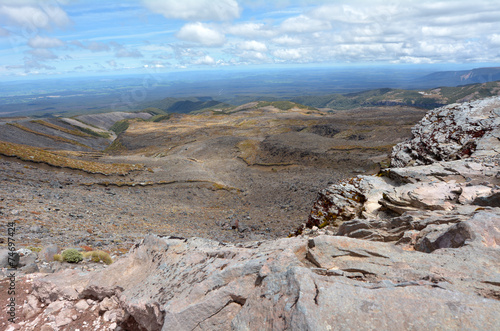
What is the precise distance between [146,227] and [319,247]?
2066 centimetres

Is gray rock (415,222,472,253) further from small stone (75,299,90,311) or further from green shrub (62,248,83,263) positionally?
green shrub (62,248,83,263)

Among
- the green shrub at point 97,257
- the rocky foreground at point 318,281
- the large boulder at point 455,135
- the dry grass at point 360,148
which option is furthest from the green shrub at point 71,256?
the dry grass at point 360,148

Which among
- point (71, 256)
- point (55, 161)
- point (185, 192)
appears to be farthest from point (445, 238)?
point (55, 161)

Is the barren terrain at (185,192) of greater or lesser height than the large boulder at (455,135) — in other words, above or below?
below

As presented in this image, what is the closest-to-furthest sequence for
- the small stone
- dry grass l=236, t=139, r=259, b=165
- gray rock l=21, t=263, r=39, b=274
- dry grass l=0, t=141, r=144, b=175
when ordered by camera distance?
the small stone, gray rock l=21, t=263, r=39, b=274, dry grass l=0, t=141, r=144, b=175, dry grass l=236, t=139, r=259, b=165

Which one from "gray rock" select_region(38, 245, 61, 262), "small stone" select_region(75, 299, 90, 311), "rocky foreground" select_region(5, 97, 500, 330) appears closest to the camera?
"rocky foreground" select_region(5, 97, 500, 330)

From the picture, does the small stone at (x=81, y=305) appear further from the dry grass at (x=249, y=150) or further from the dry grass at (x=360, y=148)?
the dry grass at (x=360, y=148)

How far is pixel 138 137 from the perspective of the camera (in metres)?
109

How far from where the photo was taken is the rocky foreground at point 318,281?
17.3 ft

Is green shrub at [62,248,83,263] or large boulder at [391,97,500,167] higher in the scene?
large boulder at [391,97,500,167]

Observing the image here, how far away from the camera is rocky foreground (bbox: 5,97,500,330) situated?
528 cm

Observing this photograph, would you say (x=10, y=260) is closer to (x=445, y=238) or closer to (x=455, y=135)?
(x=445, y=238)

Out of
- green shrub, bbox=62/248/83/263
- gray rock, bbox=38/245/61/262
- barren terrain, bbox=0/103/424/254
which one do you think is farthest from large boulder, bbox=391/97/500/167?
gray rock, bbox=38/245/61/262

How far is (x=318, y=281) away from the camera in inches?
244
